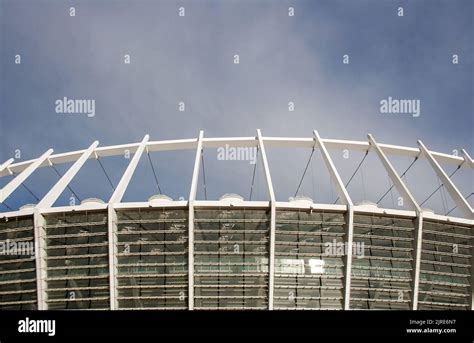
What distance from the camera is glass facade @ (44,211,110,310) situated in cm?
3556

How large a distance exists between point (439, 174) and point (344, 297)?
47.1 feet

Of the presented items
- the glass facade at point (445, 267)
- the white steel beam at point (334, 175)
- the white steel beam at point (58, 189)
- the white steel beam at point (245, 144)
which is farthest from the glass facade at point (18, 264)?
the glass facade at point (445, 267)

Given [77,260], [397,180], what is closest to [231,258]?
[77,260]

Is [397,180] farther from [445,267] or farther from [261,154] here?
[261,154]

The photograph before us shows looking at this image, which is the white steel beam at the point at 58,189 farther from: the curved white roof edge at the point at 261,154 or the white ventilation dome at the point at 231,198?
the white ventilation dome at the point at 231,198

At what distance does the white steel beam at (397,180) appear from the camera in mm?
38375

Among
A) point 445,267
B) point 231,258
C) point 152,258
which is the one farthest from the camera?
point 445,267

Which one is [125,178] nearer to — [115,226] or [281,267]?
[115,226]

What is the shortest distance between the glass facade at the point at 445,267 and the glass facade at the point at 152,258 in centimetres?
1694

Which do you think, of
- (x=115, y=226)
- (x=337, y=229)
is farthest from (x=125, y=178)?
(x=337, y=229)

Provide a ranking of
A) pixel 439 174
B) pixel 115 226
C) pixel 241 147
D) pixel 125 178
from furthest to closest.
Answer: pixel 241 147
pixel 439 174
pixel 125 178
pixel 115 226

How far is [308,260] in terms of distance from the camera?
36656 millimetres

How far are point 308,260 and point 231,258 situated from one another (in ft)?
17.4
